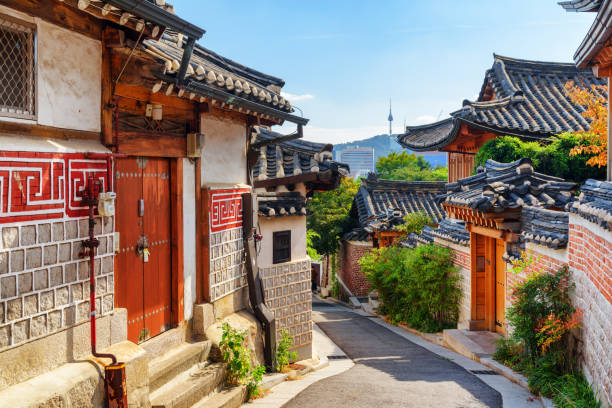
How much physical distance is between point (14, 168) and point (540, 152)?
541 inches

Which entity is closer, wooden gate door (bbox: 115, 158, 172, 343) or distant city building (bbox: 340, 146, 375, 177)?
wooden gate door (bbox: 115, 158, 172, 343)

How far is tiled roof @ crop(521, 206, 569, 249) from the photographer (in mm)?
8469

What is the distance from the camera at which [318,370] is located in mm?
11148

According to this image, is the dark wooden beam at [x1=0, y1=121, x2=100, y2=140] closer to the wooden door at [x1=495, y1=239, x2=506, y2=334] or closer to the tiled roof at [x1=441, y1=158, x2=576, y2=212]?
the tiled roof at [x1=441, y1=158, x2=576, y2=212]

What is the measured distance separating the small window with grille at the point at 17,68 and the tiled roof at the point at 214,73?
3.99 feet

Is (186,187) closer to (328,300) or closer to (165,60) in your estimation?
(165,60)

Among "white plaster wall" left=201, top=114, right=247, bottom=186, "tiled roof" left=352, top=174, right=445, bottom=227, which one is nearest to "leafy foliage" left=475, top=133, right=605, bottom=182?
"white plaster wall" left=201, top=114, right=247, bottom=186

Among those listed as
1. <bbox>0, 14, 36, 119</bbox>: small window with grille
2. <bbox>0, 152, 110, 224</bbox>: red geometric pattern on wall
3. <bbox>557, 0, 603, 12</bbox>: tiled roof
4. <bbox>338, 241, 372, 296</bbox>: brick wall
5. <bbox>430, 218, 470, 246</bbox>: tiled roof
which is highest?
<bbox>557, 0, 603, 12</bbox>: tiled roof

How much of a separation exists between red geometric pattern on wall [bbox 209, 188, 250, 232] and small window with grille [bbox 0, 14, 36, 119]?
11.9 feet

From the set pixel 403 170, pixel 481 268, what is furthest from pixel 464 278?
pixel 403 170

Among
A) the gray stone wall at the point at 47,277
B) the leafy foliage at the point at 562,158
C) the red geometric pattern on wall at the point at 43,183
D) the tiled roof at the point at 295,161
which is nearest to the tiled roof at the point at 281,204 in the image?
the tiled roof at the point at 295,161

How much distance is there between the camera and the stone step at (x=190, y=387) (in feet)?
20.0

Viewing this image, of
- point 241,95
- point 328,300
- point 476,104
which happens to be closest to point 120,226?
point 241,95

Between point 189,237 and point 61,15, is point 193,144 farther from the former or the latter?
point 61,15
